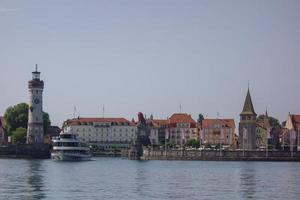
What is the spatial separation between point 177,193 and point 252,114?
128246mm

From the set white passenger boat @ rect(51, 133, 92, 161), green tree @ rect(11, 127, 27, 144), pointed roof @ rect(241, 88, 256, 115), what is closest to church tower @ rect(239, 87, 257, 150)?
pointed roof @ rect(241, 88, 256, 115)

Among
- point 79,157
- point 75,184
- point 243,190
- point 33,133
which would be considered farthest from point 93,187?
point 33,133

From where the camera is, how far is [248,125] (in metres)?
190

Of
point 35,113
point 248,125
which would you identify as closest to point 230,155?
point 248,125

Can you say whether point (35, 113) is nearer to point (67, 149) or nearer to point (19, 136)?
point (19, 136)

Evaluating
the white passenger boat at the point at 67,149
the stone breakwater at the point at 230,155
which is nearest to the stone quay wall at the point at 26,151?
the white passenger boat at the point at 67,149

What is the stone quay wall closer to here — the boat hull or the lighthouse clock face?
the lighthouse clock face

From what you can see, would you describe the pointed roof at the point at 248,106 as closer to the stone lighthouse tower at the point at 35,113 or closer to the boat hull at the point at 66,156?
the stone lighthouse tower at the point at 35,113

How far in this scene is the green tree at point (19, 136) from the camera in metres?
179

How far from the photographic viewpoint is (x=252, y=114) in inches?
7485

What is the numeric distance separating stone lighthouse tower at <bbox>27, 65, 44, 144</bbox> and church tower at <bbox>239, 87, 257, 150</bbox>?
5293 centimetres

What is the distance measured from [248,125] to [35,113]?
5742 cm

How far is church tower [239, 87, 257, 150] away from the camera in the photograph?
7352 inches

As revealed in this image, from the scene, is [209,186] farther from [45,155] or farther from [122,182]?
[45,155]
